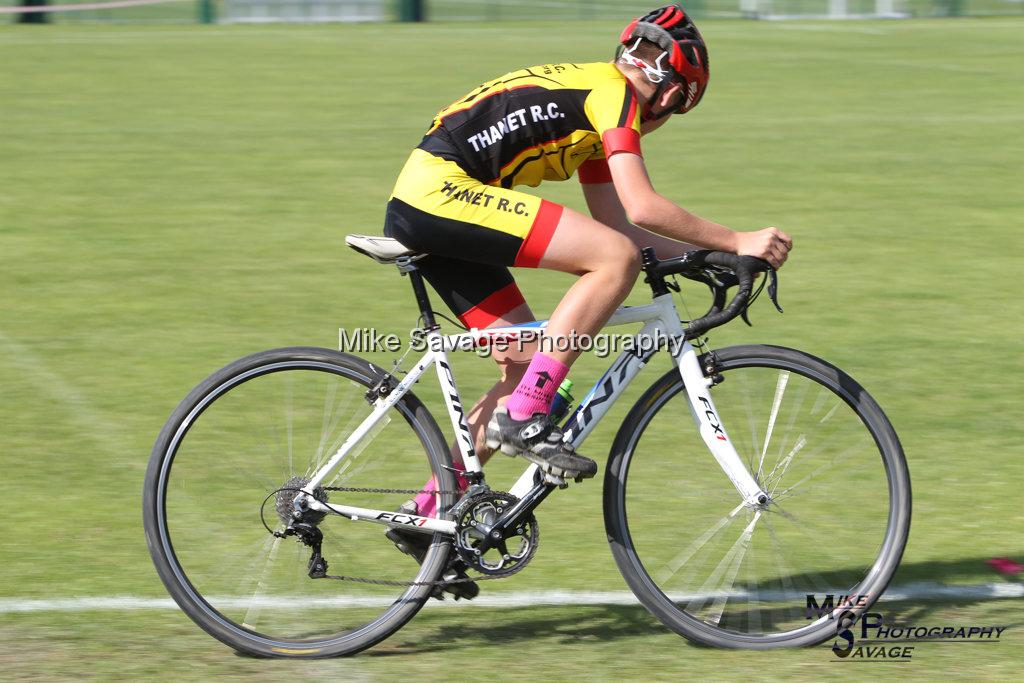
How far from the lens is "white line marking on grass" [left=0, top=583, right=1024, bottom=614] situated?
489 cm

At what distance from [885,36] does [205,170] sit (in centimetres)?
1736

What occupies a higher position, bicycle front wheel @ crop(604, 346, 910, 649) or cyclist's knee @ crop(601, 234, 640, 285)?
cyclist's knee @ crop(601, 234, 640, 285)

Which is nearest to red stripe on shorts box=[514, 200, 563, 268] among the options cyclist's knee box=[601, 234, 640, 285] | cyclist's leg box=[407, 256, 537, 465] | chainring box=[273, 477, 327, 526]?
cyclist's knee box=[601, 234, 640, 285]

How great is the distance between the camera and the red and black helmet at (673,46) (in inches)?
177

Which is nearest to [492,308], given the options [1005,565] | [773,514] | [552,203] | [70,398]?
[552,203]

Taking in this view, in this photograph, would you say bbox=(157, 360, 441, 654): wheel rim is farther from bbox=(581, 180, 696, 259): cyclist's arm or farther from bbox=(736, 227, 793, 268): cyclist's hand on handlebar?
bbox=(736, 227, 793, 268): cyclist's hand on handlebar

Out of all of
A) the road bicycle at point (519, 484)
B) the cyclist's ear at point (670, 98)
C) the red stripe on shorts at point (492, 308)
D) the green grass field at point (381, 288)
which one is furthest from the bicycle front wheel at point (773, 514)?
the cyclist's ear at point (670, 98)

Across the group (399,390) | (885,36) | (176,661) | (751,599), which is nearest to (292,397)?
(399,390)

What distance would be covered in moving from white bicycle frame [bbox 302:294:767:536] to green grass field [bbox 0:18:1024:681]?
476 millimetres

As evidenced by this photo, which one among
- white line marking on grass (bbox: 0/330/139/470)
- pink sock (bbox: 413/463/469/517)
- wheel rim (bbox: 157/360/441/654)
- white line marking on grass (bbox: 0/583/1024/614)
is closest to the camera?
wheel rim (bbox: 157/360/441/654)

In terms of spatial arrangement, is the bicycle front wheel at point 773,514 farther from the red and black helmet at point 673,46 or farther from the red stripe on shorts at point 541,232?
the red and black helmet at point 673,46

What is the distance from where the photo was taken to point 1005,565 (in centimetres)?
530

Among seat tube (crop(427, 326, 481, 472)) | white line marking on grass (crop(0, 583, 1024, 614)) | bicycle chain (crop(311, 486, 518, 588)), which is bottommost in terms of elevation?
white line marking on grass (crop(0, 583, 1024, 614))

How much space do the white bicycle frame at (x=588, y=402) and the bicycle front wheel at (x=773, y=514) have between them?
0.23 ft
